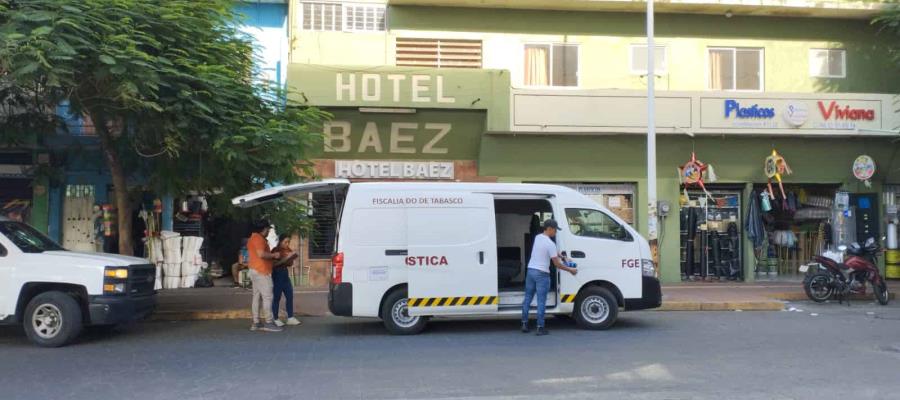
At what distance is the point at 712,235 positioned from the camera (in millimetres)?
18234

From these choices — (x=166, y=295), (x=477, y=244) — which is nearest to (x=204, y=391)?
(x=477, y=244)

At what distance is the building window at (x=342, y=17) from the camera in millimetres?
17172

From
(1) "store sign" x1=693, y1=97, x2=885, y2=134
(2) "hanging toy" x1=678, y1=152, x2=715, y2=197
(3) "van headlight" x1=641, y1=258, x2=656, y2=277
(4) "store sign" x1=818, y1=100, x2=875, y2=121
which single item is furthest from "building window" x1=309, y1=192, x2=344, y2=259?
(4) "store sign" x1=818, y1=100, x2=875, y2=121

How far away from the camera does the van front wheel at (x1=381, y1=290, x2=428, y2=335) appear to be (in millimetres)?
10312

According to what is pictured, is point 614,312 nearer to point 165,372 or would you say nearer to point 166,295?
point 165,372

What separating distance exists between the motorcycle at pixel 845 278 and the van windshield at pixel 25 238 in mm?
14017

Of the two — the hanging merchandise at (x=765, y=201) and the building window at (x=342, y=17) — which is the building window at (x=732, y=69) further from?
the building window at (x=342, y=17)

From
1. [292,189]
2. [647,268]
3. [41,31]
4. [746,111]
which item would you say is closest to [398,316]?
[292,189]

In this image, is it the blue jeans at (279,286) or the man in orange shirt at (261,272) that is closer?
the man in orange shirt at (261,272)

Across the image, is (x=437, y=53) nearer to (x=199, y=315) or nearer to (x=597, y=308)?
(x=199, y=315)

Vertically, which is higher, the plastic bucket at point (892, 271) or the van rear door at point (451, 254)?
the van rear door at point (451, 254)

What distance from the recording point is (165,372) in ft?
25.9

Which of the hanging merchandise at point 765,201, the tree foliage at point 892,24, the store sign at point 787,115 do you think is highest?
the tree foliage at point 892,24

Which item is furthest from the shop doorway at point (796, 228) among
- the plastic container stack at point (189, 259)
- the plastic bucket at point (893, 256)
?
the plastic container stack at point (189, 259)
